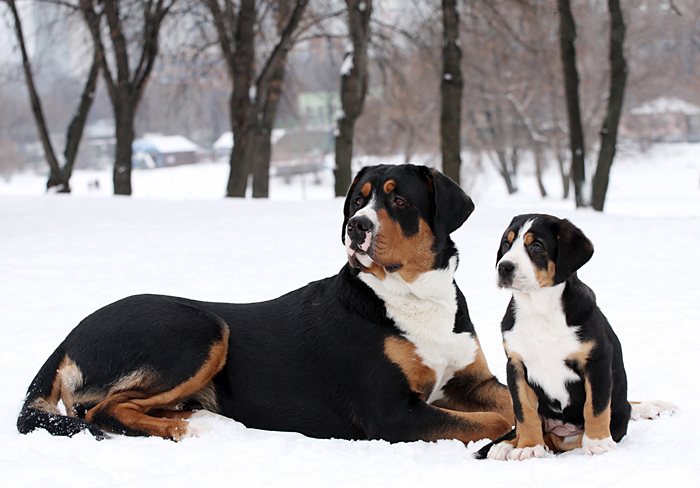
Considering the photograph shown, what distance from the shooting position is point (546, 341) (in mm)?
3391

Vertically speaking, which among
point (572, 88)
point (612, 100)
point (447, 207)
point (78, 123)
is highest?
point (572, 88)

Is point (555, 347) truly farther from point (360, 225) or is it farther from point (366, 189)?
point (366, 189)

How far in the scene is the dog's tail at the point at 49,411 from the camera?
3725 millimetres

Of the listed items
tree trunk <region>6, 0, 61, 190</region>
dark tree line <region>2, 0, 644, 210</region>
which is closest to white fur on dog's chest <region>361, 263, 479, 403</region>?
dark tree line <region>2, 0, 644, 210</region>

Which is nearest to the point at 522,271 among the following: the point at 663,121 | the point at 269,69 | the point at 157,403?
the point at 157,403

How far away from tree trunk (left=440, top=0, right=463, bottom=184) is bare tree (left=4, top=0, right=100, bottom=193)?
31.0 feet

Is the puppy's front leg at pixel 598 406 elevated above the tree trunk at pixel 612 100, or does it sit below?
below

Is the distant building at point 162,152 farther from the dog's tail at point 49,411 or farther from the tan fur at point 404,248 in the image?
the tan fur at point 404,248

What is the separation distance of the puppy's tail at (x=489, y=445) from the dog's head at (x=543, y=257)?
0.80 metres

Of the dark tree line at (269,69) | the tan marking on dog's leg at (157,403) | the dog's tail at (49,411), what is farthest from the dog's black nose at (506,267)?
the dark tree line at (269,69)

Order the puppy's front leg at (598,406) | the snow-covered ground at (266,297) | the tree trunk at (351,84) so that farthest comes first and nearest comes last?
the tree trunk at (351,84) < the puppy's front leg at (598,406) < the snow-covered ground at (266,297)

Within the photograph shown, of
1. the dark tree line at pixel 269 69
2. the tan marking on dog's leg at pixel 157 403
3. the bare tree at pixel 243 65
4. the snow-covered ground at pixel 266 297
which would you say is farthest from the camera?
the bare tree at pixel 243 65

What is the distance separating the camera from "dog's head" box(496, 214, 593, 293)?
11.0ft

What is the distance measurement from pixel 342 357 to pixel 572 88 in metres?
14.0
